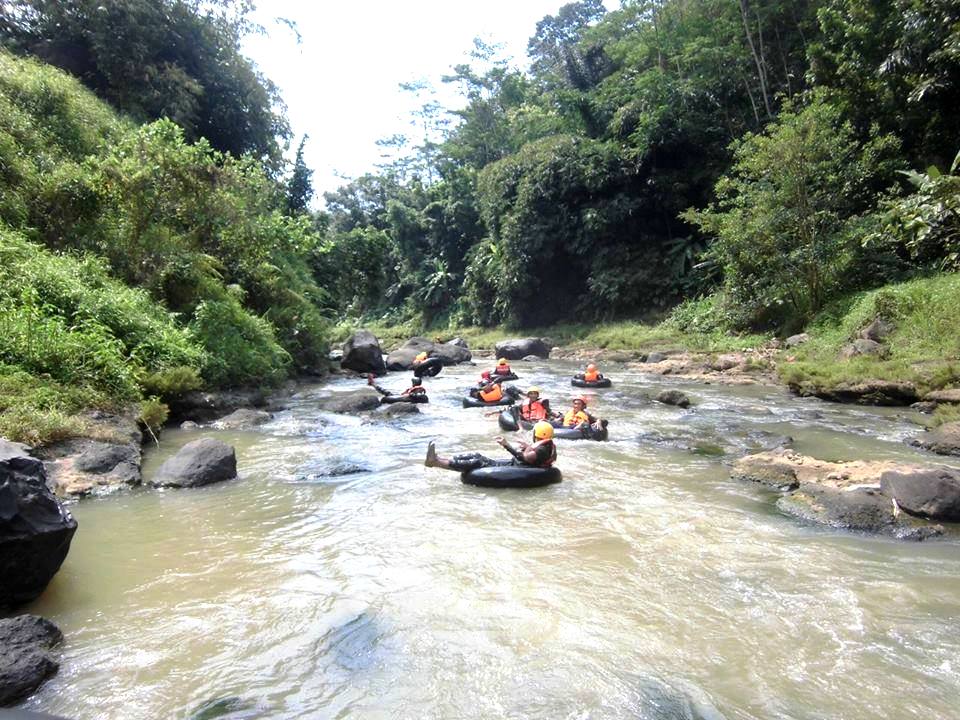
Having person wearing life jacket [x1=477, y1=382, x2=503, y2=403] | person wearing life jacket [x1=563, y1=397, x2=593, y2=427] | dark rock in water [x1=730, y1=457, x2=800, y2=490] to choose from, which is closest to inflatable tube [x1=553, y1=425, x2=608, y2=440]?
person wearing life jacket [x1=563, y1=397, x2=593, y2=427]

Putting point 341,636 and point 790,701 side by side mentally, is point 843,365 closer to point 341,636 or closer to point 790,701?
point 790,701

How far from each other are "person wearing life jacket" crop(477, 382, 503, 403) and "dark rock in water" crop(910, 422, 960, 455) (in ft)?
23.4

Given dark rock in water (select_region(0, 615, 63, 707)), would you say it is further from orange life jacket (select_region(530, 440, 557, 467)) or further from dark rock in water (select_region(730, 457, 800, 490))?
dark rock in water (select_region(730, 457, 800, 490))

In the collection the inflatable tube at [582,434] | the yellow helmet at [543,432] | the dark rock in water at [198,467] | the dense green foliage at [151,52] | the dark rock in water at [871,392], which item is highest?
→ the dense green foliage at [151,52]

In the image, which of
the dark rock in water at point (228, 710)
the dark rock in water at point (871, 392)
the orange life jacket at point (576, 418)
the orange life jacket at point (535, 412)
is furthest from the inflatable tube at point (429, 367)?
the dark rock in water at point (228, 710)

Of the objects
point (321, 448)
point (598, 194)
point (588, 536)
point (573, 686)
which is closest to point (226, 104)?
point (598, 194)

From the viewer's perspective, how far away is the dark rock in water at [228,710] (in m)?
3.29

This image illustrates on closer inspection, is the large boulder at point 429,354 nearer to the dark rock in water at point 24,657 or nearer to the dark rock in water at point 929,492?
the dark rock in water at point 929,492

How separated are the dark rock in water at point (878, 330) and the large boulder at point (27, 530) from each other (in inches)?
578

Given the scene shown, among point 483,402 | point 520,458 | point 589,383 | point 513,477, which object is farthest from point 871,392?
point 513,477

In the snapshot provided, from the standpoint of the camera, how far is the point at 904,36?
1533cm

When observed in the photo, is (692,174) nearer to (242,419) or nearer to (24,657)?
(242,419)

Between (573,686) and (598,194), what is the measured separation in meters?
25.1

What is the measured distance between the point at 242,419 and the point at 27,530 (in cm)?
709
